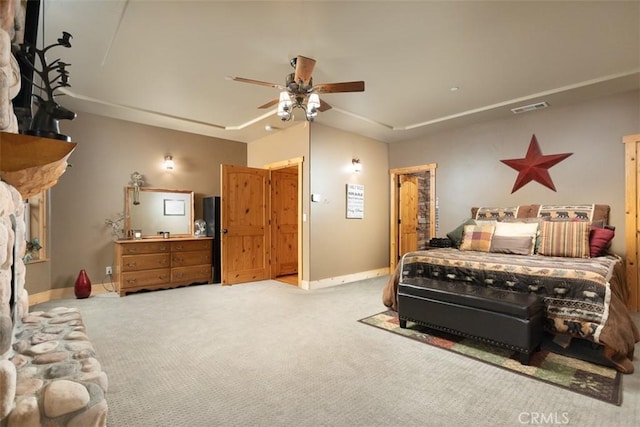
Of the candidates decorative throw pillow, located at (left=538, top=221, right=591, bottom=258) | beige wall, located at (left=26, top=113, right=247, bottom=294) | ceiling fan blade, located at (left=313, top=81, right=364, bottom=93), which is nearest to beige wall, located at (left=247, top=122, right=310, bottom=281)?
beige wall, located at (left=26, top=113, right=247, bottom=294)

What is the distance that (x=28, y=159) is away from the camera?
1.40m

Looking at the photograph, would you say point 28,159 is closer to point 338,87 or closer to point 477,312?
point 338,87

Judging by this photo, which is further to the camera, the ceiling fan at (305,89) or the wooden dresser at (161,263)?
the wooden dresser at (161,263)

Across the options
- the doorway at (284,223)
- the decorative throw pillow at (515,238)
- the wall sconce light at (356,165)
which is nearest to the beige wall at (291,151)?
the doorway at (284,223)

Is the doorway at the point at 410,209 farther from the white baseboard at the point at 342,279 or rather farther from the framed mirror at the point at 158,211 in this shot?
the framed mirror at the point at 158,211

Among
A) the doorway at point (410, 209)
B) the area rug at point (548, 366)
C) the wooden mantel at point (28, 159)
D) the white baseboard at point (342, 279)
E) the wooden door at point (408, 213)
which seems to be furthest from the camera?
the wooden door at point (408, 213)

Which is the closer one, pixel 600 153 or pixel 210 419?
pixel 210 419

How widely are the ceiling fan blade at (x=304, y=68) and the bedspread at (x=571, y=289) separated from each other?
233cm

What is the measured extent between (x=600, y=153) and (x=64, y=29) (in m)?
5.82

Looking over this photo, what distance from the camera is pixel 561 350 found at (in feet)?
8.61

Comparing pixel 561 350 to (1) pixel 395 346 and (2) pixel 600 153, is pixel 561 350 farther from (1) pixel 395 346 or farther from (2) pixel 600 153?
(2) pixel 600 153

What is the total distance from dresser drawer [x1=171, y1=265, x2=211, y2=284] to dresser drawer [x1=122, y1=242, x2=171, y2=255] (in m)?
0.37

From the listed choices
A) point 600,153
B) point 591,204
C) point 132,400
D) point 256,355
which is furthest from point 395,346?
point 600,153

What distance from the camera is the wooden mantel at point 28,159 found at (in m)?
1.32
